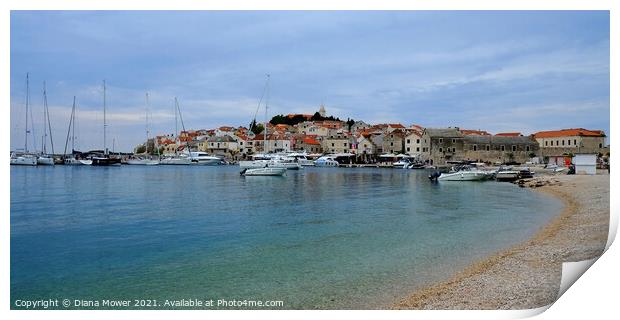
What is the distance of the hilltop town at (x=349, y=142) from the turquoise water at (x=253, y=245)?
Answer: 461 inches

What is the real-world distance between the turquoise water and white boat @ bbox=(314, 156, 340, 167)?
82.1 ft

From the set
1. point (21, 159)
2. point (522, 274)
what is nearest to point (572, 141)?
point (522, 274)

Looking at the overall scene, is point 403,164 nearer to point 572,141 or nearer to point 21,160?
point 572,141

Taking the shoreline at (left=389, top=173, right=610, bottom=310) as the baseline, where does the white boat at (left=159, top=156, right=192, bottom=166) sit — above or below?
above

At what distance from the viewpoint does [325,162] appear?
36.5m

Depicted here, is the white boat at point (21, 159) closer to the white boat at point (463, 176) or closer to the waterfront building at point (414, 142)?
the white boat at point (463, 176)

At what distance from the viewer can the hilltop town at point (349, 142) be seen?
76.7ft

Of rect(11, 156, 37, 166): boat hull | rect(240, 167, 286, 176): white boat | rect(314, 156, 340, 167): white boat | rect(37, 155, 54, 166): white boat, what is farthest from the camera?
rect(314, 156, 340, 167): white boat

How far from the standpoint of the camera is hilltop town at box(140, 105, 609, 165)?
23.4 metres

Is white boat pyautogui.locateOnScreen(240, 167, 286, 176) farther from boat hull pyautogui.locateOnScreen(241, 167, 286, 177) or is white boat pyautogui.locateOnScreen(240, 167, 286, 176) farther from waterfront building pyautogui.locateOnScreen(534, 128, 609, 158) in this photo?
waterfront building pyautogui.locateOnScreen(534, 128, 609, 158)

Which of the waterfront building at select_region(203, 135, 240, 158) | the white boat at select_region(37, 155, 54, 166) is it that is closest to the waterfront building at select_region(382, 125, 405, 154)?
the waterfront building at select_region(203, 135, 240, 158)

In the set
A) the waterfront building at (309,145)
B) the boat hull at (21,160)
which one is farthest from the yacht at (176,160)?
the boat hull at (21,160)

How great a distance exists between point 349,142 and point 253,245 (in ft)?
109

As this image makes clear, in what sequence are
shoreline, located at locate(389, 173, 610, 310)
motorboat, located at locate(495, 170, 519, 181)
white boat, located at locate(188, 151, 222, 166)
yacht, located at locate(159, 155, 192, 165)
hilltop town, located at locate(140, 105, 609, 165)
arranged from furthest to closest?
white boat, located at locate(188, 151, 222, 166) < yacht, located at locate(159, 155, 192, 165) < hilltop town, located at locate(140, 105, 609, 165) < motorboat, located at locate(495, 170, 519, 181) < shoreline, located at locate(389, 173, 610, 310)
